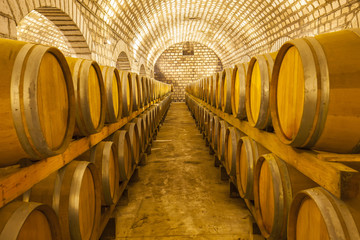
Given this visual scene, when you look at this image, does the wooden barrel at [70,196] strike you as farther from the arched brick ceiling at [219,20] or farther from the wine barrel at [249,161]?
the arched brick ceiling at [219,20]

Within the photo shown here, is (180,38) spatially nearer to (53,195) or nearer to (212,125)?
(212,125)

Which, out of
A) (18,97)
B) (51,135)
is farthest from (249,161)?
(18,97)

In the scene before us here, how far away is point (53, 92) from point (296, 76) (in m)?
1.40

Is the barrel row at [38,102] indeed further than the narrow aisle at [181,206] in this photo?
No

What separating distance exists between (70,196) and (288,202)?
139 cm

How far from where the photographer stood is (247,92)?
7.91ft

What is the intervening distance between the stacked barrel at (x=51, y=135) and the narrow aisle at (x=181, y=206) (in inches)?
19.3

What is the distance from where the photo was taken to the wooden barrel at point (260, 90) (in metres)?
1.90

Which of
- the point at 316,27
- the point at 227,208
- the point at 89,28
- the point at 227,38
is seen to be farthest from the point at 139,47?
the point at 227,208

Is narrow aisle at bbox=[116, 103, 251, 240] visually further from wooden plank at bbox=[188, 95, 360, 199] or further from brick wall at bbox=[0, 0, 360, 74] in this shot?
brick wall at bbox=[0, 0, 360, 74]

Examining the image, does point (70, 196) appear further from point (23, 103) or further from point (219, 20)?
point (219, 20)

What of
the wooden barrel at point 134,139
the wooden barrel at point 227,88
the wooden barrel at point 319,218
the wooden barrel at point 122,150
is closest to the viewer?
the wooden barrel at point 319,218

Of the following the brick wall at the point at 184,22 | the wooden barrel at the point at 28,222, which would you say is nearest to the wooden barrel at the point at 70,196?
the wooden barrel at the point at 28,222

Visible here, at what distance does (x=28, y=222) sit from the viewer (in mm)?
1121
